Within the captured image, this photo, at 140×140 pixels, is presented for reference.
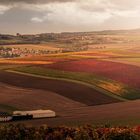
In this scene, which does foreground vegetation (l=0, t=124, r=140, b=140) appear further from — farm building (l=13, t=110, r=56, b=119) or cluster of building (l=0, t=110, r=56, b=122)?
farm building (l=13, t=110, r=56, b=119)

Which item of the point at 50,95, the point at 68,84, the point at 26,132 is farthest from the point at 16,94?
the point at 26,132

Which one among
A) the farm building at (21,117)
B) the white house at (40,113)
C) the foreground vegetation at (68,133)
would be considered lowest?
the farm building at (21,117)

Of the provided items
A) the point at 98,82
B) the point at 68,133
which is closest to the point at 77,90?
the point at 98,82

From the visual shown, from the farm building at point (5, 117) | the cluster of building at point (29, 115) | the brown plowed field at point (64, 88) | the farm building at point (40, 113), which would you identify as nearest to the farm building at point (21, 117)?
the cluster of building at point (29, 115)

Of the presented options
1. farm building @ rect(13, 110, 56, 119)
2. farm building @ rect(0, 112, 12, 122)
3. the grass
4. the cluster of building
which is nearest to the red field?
the grass

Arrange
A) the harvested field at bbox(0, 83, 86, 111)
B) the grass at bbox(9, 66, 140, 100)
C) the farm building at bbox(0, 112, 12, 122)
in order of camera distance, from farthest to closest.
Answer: the grass at bbox(9, 66, 140, 100) < the harvested field at bbox(0, 83, 86, 111) < the farm building at bbox(0, 112, 12, 122)

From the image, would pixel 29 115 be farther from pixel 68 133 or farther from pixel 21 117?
pixel 68 133

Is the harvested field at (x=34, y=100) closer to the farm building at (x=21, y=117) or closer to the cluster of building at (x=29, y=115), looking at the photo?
the cluster of building at (x=29, y=115)
